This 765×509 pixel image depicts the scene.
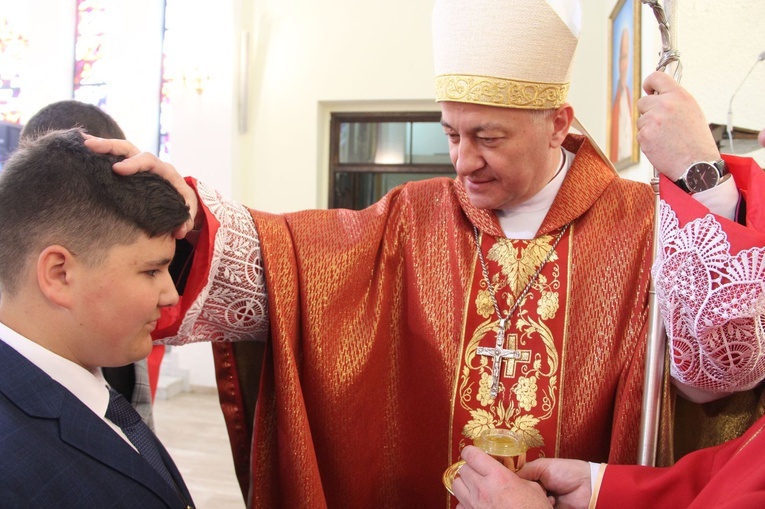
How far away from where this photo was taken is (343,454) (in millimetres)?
1691

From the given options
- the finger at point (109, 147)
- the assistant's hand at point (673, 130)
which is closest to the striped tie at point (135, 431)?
the finger at point (109, 147)

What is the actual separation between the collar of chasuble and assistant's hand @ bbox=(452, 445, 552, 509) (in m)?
0.67

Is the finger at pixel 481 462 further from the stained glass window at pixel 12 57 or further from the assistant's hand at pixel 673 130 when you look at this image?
the stained glass window at pixel 12 57

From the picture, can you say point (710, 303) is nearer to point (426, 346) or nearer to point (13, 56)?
point (426, 346)

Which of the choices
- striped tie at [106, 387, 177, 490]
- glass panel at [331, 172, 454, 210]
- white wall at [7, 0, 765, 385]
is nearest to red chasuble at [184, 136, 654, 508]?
striped tie at [106, 387, 177, 490]

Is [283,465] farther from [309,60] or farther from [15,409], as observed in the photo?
[309,60]

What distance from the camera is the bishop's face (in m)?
1.71

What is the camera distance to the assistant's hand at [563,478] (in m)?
1.46

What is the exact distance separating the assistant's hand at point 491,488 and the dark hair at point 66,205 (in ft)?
2.58

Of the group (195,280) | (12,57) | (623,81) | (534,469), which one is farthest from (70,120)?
(12,57)

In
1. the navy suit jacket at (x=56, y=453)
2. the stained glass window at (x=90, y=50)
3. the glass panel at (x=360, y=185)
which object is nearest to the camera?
the navy suit jacket at (x=56, y=453)

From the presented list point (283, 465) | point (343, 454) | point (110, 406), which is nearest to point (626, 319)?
point (343, 454)

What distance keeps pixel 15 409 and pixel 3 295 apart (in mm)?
221

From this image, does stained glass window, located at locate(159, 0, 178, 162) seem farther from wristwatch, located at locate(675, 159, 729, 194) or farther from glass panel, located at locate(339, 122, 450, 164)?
wristwatch, located at locate(675, 159, 729, 194)
